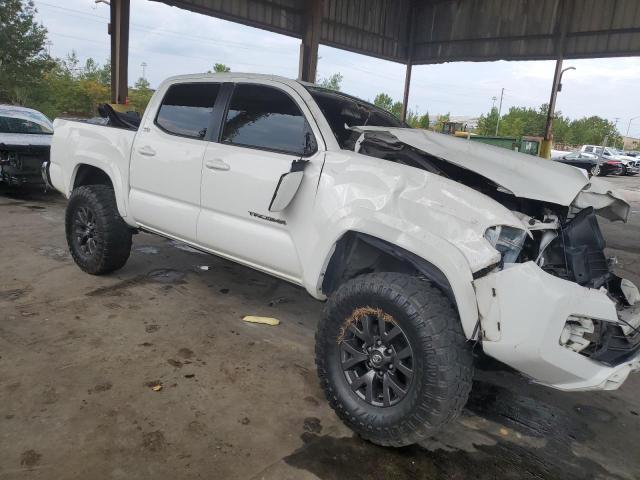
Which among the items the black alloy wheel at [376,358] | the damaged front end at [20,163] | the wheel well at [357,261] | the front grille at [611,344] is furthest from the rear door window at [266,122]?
the damaged front end at [20,163]

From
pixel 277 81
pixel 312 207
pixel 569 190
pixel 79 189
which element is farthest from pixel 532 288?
pixel 79 189

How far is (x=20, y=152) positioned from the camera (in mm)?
7660

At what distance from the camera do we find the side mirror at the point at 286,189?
114 inches

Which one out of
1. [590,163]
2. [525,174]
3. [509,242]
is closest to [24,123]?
[525,174]

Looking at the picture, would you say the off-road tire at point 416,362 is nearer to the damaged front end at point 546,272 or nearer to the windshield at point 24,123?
the damaged front end at point 546,272

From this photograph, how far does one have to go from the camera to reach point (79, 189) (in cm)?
461

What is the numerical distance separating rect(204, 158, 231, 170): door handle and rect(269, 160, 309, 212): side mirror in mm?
633

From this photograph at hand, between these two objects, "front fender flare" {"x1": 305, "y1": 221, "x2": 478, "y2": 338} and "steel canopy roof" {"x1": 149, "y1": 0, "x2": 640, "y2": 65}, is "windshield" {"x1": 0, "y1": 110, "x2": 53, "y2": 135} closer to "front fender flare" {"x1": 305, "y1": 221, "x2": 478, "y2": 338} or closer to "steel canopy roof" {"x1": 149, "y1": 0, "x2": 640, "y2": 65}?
"steel canopy roof" {"x1": 149, "y1": 0, "x2": 640, "y2": 65}

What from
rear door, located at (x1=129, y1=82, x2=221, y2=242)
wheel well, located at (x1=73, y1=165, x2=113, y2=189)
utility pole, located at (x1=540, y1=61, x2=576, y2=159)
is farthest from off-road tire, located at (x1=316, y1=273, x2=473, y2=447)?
utility pole, located at (x1=540, y1=61, x2=576, y2=159)

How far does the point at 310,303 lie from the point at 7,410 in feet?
8.54

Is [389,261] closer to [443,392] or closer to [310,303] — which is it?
[443,392]

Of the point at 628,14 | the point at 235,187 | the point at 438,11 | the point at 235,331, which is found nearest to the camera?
the point at 235,187

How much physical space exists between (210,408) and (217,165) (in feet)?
5.39

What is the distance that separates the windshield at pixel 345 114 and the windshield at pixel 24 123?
23.6 feet
